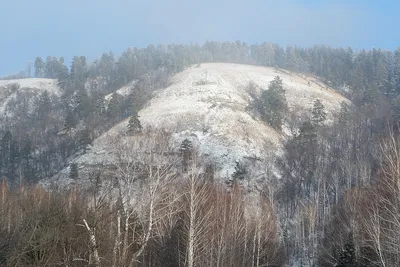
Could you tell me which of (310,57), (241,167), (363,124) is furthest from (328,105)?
(310,57)

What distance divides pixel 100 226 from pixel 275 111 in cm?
7393

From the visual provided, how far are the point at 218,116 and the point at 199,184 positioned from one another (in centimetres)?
4831

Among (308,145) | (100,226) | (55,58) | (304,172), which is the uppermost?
(55,58)

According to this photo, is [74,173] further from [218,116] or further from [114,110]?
[218,116]

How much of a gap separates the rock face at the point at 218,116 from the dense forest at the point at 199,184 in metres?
4.18

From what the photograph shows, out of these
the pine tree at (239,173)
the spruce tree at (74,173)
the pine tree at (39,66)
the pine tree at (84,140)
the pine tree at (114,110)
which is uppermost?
the pine tree at (39,66)

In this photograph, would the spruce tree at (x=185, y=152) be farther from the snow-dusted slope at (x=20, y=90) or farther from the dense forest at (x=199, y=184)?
the snow-dusted slope at (x=20, y=90)

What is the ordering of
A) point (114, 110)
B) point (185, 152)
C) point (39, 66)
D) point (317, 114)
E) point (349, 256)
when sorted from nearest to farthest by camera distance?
point (349, 256) < point (185, 152) < point (317, 114) < point (114, 110) < point (39, 66)

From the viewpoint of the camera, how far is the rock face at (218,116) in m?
71.9

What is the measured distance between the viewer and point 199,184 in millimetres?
37219

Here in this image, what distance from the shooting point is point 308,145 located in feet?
230

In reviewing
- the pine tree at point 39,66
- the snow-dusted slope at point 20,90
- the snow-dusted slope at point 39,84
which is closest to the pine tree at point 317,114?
the snow-dusted slope at point 20,90

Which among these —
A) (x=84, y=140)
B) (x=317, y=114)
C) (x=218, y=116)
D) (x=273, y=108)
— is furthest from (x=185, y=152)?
(x=317, y=114)

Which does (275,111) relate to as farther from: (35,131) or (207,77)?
(35,131)
